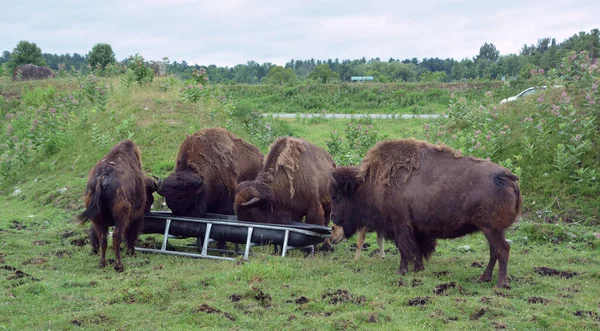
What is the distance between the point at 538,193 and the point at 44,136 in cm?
1476

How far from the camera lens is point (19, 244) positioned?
420 inches

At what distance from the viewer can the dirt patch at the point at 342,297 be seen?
708cm

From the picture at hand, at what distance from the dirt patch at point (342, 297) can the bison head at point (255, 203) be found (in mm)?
3123

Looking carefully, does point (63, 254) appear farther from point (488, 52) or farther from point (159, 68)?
point (488, 52)

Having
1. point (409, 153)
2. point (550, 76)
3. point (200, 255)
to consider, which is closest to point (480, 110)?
point (550, 76)

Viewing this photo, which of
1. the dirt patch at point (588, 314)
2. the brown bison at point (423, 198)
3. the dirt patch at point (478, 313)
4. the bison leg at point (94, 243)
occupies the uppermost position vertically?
the brown bison at point (423, 198)

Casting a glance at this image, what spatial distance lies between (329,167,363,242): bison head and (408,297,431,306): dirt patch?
2.59 meters

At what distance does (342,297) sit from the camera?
23.6ft

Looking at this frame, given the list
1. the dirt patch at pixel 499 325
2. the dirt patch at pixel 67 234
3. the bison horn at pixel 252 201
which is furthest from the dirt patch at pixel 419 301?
the dirt patch at pixel 67 234

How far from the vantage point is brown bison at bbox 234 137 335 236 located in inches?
405

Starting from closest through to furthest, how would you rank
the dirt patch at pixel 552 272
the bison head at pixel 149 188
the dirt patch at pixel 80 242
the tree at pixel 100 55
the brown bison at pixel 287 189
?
the dirt patch at pixel 552 272, the brown bison at pixel 287 189, the bison head at pixel 149 188, the dirt patch at pixel 80 242, the tree at pixel 100 55

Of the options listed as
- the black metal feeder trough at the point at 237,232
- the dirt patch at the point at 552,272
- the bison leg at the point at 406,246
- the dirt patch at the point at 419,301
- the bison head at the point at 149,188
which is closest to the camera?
the dirt patch at the point at 419,301

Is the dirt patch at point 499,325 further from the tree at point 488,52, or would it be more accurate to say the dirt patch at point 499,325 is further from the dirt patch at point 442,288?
the tree at point 488,52

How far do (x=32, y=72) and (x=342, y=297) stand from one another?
32.8 metres
